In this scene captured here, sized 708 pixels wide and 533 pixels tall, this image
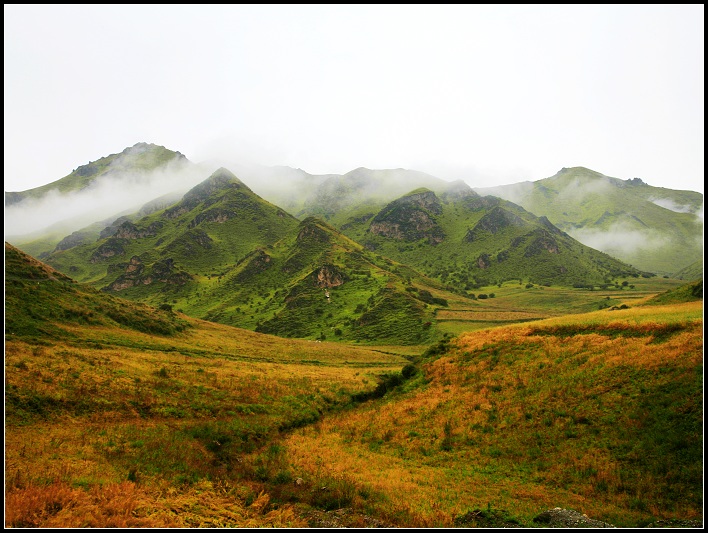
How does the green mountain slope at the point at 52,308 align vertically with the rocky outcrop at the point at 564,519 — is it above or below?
above

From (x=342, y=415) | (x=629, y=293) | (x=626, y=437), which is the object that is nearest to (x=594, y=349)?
(x=626, y=437)

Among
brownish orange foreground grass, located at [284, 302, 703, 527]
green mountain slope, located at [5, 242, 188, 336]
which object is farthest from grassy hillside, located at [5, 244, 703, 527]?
green mountain slope, located at [5, 242, 188, 336]

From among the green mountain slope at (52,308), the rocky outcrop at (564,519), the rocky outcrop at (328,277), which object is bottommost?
the rocky outcrop at (328,277)

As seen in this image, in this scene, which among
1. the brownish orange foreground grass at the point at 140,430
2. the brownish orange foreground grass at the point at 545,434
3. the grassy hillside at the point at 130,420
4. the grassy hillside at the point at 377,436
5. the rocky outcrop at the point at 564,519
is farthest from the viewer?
the brownish orange foreground grass at the point at 545,434

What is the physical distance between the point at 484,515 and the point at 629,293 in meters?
213

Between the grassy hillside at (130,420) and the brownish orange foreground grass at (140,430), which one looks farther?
the grassy hillside at (130,420)

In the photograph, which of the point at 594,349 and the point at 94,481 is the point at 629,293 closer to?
the point at 594,349

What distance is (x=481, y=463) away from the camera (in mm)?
21359

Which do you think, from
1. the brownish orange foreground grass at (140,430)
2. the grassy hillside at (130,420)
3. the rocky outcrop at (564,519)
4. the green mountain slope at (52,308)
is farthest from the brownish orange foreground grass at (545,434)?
the green mountain slope at (52,308)

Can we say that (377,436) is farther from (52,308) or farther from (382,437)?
(52,308)

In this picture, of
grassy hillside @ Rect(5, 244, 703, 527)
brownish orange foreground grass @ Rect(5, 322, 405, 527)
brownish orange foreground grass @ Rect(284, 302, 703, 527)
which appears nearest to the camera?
brownish orange foreground grass @ Rect(5, 322, 405, 527)

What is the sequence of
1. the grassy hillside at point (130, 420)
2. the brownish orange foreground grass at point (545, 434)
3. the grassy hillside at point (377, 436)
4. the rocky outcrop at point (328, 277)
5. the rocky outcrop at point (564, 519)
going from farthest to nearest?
the rocky outcrop at point (328, 277), the brownish orange foreground grass at point (545, 434), the grassy hillside at point (377, 436), the rocky outcrop at point (564, 519), the grassy hillside at point (130, 420)

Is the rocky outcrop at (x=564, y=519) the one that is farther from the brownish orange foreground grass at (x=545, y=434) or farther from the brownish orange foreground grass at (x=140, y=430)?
the brownish orange foreground grass at (x=140, y=430)

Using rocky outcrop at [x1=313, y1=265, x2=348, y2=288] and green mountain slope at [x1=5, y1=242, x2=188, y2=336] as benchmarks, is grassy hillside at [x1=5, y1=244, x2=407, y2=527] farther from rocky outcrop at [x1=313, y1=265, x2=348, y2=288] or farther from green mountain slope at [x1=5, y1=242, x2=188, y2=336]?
rocky outcrop at [x1=313, y1=265, x2=348, y2=288]
